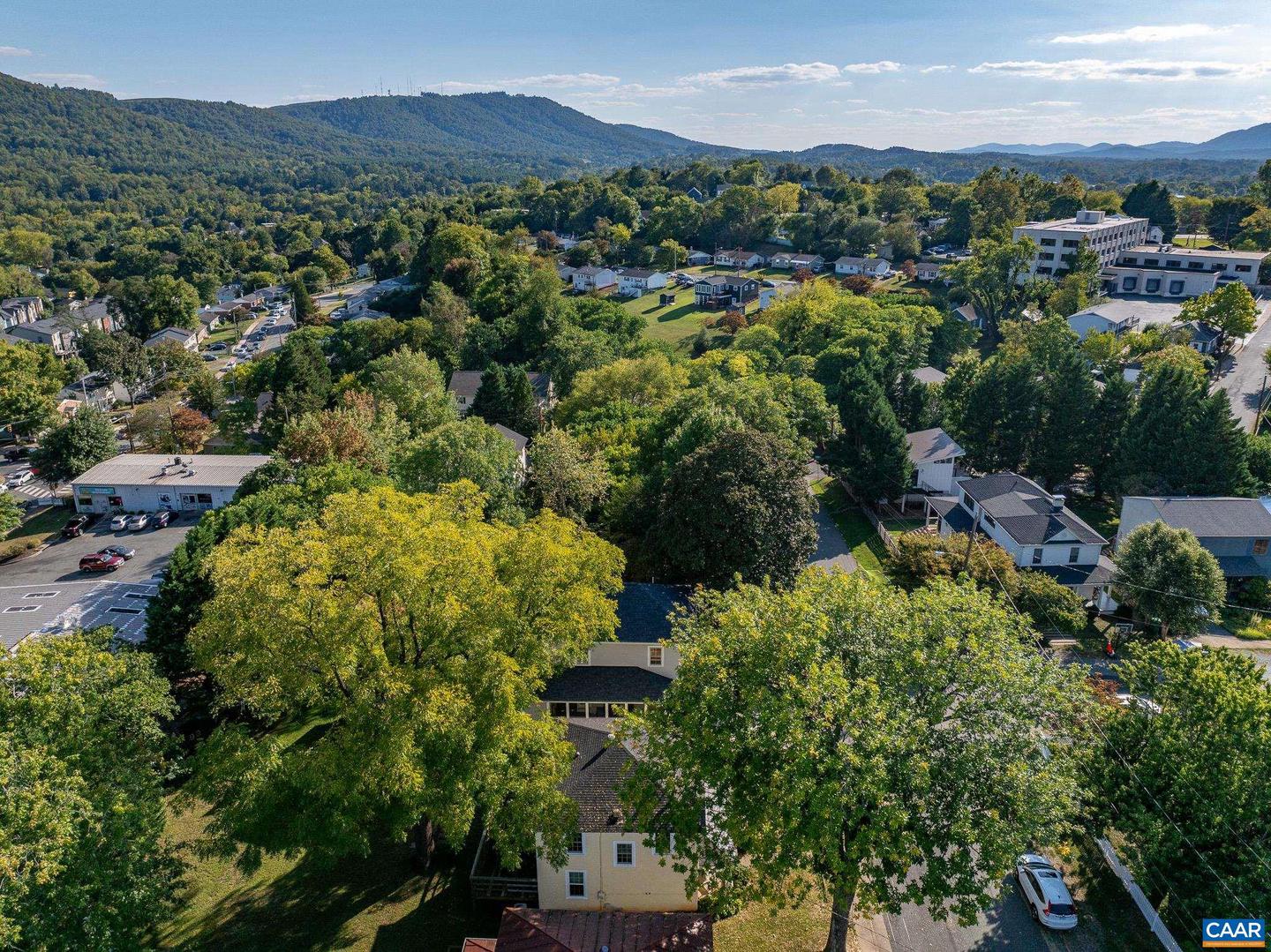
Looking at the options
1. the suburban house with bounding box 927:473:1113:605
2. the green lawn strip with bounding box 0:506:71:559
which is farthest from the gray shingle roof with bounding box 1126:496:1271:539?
the green lawn strip with bounding box 0:506:71:559

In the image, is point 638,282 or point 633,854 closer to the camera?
point 633,854

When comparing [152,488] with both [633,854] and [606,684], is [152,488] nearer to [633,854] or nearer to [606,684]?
[606,684]

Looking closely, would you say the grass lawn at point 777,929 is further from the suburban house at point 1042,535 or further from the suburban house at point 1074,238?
the suburban house at point 1074,238

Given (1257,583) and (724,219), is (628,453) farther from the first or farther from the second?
(724,219)

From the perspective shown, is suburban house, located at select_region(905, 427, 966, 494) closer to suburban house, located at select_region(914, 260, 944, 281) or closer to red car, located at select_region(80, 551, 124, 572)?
red car, located at select_region(80, 551, 124, 572)

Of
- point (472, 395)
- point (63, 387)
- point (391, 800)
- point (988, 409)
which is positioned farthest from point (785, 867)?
point (63, 387)

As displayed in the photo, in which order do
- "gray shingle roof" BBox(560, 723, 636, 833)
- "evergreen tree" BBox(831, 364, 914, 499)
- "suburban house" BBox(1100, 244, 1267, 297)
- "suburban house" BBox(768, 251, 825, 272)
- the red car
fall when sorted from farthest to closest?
"suburban house" BBox(768, 251, 825, 272), "suburban house" BBox(1100, 244, 1267, 297), "evergreen tree" BBox(831, 364, 914, 499), the red car, "gray shingle roof" BBox(560, 723, 636, 833)

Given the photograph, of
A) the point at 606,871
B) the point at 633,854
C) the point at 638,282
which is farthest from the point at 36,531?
the point at 638,282

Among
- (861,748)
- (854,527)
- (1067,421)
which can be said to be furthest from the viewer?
(1067,421)

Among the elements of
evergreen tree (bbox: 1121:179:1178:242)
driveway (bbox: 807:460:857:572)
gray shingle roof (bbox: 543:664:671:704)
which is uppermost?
evergreen tree (bbox: 1121:179:1178:242)
